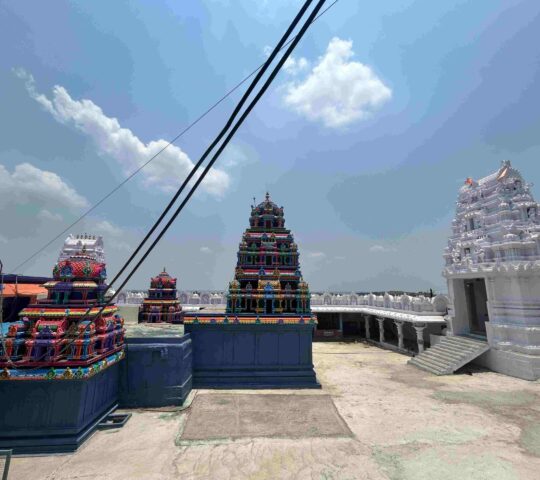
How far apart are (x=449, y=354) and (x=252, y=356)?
13748 millimetres

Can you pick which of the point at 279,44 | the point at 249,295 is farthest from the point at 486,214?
the point at 279,44

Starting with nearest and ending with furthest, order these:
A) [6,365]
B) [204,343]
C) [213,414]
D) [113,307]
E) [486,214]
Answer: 1. [6,365]
2. [213,414]
3. [113,307]
4. [204,343]
5. [486,214]

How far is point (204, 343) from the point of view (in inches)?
666

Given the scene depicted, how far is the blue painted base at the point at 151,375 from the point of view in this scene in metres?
13.4

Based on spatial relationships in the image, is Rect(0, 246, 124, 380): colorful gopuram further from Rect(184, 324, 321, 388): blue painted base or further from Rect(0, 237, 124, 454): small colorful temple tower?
Rect(184, 324, 321, 388): blue painted base

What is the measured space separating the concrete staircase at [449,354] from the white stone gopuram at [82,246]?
37.3 m

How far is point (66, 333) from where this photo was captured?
10.6 m

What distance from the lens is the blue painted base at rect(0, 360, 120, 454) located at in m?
9.73

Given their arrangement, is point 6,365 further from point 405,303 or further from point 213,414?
point 405,303

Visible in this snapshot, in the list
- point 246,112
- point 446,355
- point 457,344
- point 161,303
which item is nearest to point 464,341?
point 457,344

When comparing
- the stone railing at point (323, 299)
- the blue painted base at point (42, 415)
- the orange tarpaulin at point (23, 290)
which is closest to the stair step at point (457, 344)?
the stone railing at point (323, 299)

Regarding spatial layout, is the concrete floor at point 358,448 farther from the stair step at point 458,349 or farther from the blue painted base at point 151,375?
the stair step at point 458,349

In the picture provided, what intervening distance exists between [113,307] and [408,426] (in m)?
13.4

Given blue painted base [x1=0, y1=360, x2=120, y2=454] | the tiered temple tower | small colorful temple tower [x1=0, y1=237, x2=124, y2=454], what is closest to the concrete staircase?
the tiered temple tower
